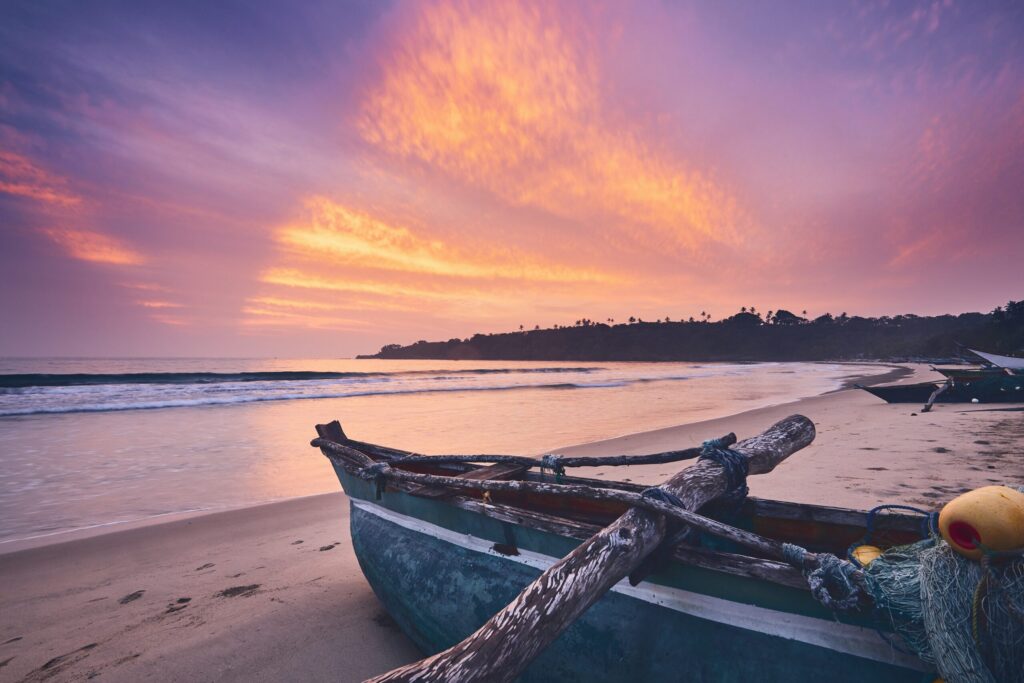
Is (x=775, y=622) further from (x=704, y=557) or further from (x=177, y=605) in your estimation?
(x=177, y=605)

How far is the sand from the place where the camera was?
133 inches

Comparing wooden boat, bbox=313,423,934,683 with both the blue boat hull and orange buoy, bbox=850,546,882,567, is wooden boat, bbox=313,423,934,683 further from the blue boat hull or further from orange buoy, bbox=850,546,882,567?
orange buoy, bbox=850,546,882,567

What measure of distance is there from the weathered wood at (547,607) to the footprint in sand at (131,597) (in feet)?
14.2

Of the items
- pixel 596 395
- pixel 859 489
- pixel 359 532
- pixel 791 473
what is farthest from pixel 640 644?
pixel 596 395

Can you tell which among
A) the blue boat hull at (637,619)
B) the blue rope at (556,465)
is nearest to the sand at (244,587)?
the blue boat hull at (637,619)

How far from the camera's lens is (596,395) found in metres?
25.0

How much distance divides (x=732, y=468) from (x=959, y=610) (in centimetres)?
134

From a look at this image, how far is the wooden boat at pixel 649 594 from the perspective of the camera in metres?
1.78

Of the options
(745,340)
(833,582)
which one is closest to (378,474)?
(833,582)

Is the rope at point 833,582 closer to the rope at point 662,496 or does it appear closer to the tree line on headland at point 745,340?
the rope at point 662,496

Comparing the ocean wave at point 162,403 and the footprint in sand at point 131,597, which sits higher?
the ocean wave at point 162,403

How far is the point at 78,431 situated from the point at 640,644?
18329 mm

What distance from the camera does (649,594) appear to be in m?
2.19

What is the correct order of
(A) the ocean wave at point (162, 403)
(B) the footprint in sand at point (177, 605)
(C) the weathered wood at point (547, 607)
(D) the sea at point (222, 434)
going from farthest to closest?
(A) the ocean wave at point (162, 403), (D) the sea at point (222, 434), (B) the footprint in sand at point (177, 605), (C) the weathered wood at point (547, 607)
